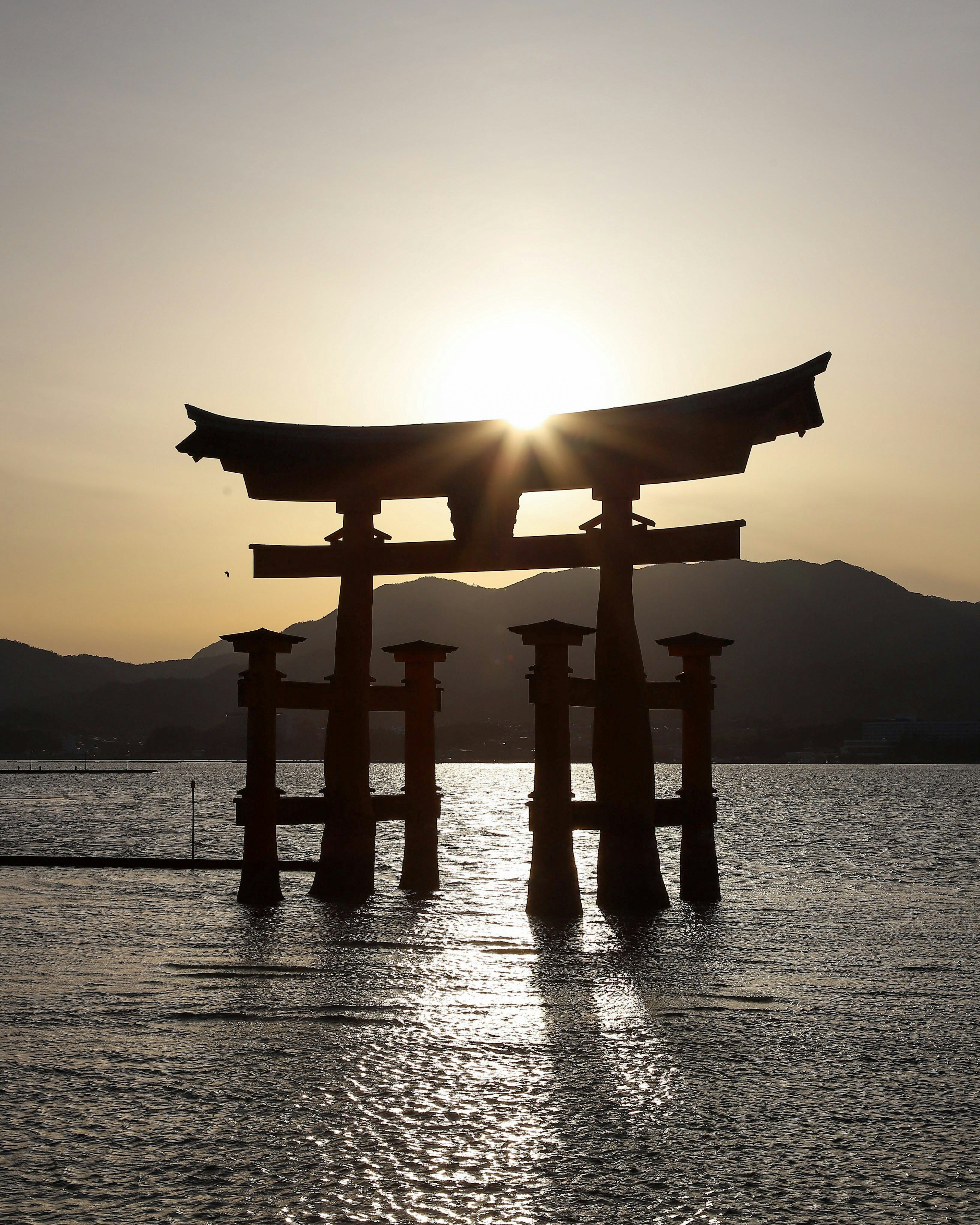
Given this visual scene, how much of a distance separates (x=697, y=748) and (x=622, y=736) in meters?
2.08

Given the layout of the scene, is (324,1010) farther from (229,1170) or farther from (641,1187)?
(641,1187)

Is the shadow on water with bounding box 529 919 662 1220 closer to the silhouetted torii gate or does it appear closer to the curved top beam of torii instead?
the silhouetted torii gate

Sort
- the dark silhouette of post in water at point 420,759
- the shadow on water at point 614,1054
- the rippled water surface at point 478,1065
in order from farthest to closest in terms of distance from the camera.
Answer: the dark silhouette of post in water at point 420,759
the shadow on water at point 614,1054
the rippled water surface at point 478,1065

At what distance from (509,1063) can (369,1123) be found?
1446 millimetres

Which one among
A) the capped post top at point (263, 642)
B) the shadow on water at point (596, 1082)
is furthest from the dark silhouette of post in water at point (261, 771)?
the shadow on water at point (596, 1082)

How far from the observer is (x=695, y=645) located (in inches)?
599

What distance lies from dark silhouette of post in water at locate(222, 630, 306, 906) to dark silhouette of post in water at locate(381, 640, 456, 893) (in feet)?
6.77

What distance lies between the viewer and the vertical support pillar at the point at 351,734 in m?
14.8

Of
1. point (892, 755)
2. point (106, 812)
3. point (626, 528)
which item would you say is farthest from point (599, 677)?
point (892, 755)

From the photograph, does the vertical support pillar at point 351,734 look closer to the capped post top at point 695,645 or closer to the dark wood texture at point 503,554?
the dark wood texture at point 503,554

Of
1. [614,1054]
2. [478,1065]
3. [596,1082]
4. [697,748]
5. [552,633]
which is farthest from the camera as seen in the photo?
[697,748]

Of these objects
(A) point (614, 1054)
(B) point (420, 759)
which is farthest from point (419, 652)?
(A) point (614, 1054)

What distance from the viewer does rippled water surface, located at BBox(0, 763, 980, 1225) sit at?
4.97 meters

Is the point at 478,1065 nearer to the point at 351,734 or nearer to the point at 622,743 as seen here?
the point at 622,743
